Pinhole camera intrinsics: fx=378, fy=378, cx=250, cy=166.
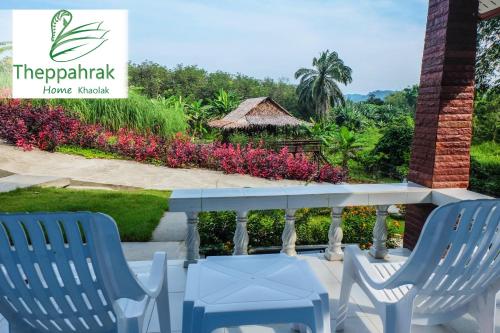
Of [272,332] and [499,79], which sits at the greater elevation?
[499,79]

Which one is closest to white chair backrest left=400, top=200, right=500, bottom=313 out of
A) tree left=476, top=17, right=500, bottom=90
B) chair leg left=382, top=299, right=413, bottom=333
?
chair leg left=382, top=299, right=413, bottom=333

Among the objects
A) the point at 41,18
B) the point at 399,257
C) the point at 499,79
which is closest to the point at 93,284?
the point at 399,257

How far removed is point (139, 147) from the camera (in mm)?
13805

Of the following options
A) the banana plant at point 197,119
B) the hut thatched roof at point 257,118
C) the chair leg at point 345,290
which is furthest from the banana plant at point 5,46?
the chair leg at point 345,290

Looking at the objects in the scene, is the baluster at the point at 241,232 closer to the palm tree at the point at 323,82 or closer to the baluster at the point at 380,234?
the baluster at the point at 380,234

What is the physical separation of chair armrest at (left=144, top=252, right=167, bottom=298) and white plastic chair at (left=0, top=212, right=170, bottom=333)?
0.08 ft

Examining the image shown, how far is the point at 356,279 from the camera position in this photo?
6.88 ft

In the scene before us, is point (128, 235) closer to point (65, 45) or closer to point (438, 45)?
point (438, 45)

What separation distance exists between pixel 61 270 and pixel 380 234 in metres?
2.68

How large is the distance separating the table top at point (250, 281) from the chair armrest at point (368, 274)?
297mm

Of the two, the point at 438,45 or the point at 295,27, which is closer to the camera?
the point at 438,45

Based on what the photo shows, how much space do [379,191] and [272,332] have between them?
1.59 meters

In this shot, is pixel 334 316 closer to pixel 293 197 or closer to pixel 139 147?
pixel 293 197

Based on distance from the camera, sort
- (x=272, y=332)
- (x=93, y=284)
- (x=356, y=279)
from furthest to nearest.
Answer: (x=272, y=332) → (x=356, y=279) → (x=93, y=284)
